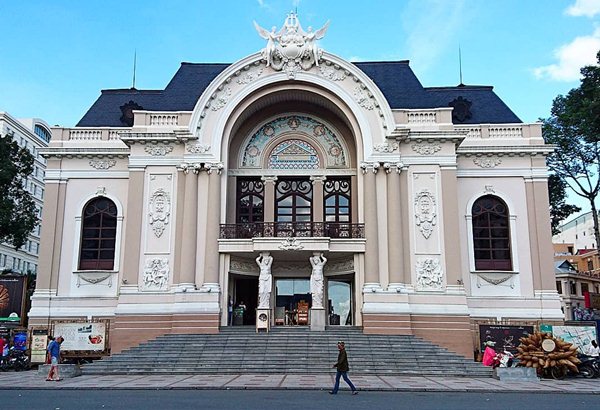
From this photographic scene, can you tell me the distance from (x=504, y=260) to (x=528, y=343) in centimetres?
701

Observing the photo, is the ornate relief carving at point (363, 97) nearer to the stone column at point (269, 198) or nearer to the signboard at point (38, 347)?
the stone column at point (269, 198)

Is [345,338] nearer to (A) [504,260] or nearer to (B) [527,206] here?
(A) [504,260]

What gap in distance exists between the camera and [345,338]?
76.0 feet

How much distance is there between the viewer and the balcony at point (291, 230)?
26.5m

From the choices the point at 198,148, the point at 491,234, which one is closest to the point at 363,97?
the point at 198,148

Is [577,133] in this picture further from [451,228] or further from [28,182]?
[28,182]

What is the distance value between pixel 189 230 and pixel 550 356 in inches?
605

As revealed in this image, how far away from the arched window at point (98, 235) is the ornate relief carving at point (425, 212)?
14457mm

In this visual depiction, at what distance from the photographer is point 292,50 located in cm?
2730

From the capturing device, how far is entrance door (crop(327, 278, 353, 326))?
28.3m

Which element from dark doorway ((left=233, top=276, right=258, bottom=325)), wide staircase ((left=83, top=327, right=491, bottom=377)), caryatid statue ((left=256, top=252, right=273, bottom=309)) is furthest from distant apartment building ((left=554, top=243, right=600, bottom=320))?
caryatid statue ((left=256, top=252, right=273, bottom=309))

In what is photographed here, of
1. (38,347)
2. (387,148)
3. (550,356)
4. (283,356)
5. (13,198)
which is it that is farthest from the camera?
(13,198)

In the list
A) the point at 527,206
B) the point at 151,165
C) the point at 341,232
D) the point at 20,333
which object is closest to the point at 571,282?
the point at 527,206

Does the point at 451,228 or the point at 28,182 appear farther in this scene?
the point at 28,182
